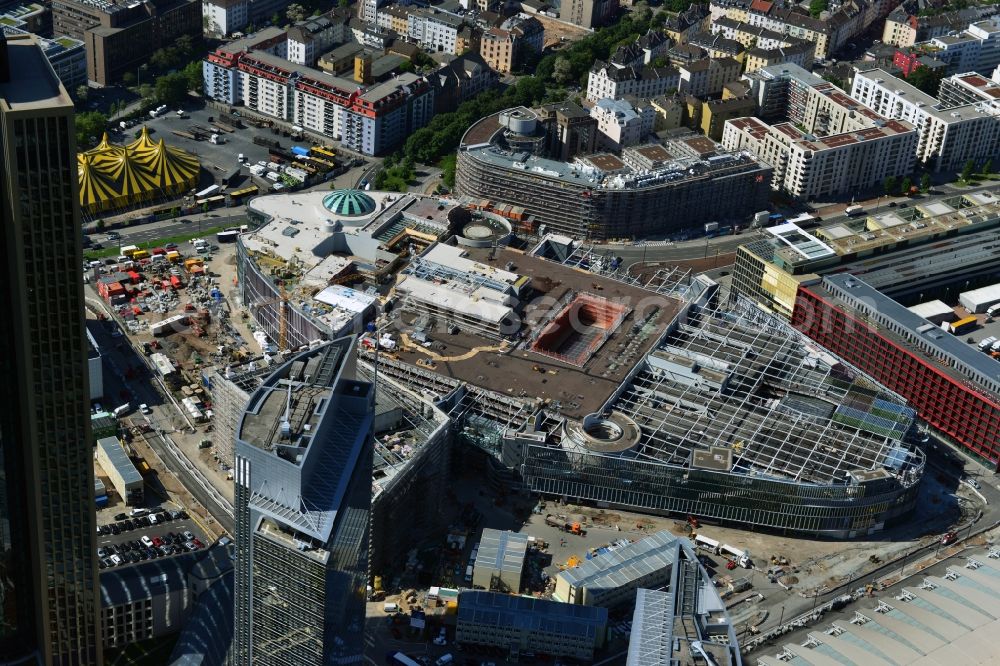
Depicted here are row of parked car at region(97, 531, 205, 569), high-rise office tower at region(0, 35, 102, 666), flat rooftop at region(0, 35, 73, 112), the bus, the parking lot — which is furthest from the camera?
the parking lot

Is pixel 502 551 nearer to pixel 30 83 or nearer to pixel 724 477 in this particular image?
pixel 724 477

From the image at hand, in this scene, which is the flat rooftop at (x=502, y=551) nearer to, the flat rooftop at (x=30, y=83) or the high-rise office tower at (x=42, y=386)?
the high-rise office tower at (x=42, y=386)

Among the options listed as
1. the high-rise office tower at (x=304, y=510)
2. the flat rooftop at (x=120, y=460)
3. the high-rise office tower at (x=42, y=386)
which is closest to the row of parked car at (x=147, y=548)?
the flat rooftop at (x=120, y=460)

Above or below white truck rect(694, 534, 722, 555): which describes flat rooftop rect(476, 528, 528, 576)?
above

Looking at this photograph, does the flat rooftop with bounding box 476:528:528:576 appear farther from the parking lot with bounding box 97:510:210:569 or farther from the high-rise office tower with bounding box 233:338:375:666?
the high-rise office tower with bounding box 233:338:375:666

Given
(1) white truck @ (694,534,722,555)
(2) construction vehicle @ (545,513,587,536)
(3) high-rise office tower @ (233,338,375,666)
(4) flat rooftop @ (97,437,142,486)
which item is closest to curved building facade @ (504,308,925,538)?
(2) construction vehicle @ (545,513,587,536)

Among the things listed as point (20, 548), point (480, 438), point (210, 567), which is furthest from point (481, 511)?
point (20, 548)

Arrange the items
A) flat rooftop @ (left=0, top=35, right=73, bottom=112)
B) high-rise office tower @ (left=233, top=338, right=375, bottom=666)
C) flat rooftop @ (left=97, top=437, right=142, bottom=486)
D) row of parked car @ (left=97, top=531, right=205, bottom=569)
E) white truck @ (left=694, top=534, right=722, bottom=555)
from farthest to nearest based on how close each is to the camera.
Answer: white truck @ (left=694, top=534, right=722, bottom=555) → flat rooftop @ (left=97, top=437, right=142, bottom=486) → row of parked car @ (left=97, top=531, right=205, bottom=569) → high-rise office tower @ (left=233, top=338, right=375, bottom=666) → flat rooftop @ (left=0, top=35, right=73, bottom=112)
